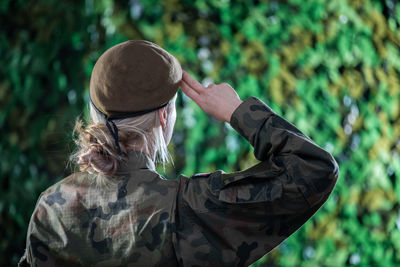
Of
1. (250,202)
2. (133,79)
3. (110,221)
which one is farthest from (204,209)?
(133,79)

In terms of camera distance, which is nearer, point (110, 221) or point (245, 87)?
point (110, 221)

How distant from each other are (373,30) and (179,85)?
1615mm

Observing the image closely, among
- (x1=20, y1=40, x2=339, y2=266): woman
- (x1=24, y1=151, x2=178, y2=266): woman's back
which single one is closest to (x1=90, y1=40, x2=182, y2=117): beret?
(x1=20, y1=40, x2=339, y2=266): woman

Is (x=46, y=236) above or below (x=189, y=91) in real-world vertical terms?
below

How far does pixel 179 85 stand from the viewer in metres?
1.22

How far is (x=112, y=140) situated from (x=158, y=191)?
0.48ft

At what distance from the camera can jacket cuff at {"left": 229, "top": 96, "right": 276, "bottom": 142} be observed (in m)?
1.14

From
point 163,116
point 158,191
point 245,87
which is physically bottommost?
point 245,87

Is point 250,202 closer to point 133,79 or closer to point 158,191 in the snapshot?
point 158,191

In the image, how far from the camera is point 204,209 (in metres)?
1.14

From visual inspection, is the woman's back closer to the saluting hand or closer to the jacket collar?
the jacket collar

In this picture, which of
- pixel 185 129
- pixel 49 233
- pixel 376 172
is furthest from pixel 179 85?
pixel 376 172

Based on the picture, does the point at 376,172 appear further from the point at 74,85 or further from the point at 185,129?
the point at 74,85

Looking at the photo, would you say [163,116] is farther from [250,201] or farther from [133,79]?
[250,201]
